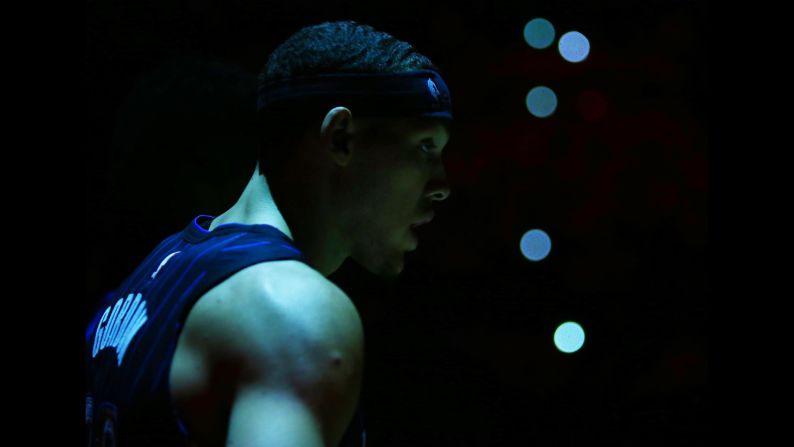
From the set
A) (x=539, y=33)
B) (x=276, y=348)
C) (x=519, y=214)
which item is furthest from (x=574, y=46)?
(x=276, y=348)

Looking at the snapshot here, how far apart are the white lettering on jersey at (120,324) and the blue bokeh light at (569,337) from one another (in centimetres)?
130

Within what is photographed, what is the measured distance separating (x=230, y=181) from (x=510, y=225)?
2.64 ft

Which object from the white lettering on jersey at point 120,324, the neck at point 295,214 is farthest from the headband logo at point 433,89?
the white lettering on jersey at point 120,324

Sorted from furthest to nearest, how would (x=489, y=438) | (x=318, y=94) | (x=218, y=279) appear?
1. (x=489, y=438)
2. (x=318, y=94)
3. (x=218, y=279)

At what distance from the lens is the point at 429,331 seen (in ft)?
7.88

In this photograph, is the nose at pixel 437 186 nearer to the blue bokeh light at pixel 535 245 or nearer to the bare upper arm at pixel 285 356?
the bare upper arm at pixel 285 356

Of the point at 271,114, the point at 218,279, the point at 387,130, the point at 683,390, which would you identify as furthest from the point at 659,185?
the point at 218,279

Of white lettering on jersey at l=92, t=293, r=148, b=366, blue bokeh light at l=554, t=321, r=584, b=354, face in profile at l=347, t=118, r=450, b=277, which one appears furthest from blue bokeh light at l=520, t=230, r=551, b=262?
white lettering on jersey at l=92, t=293, r=148, b=366

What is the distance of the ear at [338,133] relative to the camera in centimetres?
161

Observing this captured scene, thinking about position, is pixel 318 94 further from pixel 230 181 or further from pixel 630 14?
pixel 630 14

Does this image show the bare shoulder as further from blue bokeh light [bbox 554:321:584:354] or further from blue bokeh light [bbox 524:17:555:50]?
blue bokeh light [bbox 554:321:584:354]

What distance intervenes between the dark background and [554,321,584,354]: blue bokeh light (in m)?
0.02

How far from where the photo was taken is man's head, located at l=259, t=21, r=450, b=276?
1629 mm

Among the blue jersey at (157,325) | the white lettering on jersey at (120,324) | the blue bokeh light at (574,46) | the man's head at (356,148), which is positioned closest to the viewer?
the blue jersey at (157,325)
